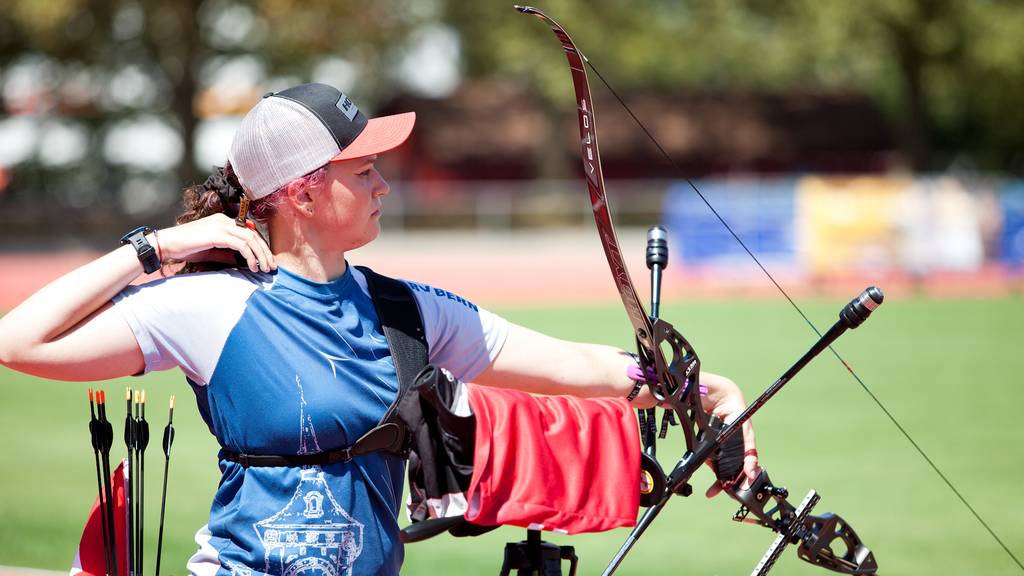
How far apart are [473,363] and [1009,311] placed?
16339 millimetres

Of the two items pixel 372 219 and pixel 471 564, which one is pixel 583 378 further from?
pixel 471 564

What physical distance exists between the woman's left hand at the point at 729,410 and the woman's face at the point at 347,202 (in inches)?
35.9

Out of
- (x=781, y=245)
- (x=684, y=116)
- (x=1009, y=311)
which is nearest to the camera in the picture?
(x=1009, y=311)

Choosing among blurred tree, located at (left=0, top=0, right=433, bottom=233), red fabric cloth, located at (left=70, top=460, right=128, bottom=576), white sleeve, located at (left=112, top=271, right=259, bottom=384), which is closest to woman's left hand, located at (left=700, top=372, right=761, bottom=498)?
white sleeve, located at (left=112, top=271, right=259, bottom=384)

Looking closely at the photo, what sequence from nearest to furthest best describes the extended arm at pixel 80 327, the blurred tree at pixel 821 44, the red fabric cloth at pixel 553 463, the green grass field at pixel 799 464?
the red fabric cloth at pixel 553 463 < the extended arm at pixel 80 327 < the green grass field at pixel 799 464 < the blurred tree at pixel 821 44

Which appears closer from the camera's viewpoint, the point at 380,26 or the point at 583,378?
the point at 583,378

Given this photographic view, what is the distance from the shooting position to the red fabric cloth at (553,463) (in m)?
2.48

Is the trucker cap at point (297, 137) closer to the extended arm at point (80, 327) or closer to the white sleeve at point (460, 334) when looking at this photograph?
the extended arm at point (80, 327)

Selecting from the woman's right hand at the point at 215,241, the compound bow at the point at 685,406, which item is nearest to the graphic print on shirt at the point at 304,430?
the woman's right hand at the point at 215,241

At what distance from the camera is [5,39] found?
3694 centimetres

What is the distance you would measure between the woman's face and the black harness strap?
14cm

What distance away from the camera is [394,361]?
2814mm

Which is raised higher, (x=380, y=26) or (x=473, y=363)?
(x=380, y=26)

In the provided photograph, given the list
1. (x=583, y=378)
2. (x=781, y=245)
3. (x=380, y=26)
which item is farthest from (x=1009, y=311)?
(x=380, y=26)
